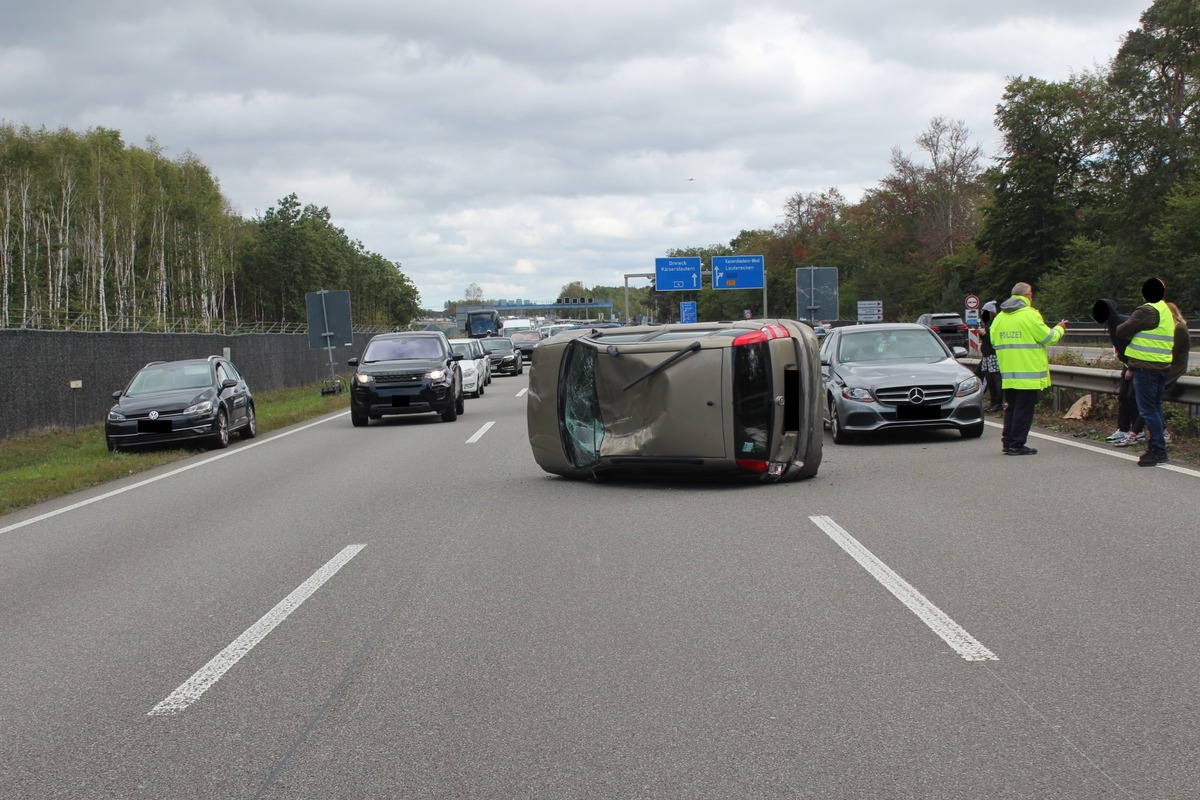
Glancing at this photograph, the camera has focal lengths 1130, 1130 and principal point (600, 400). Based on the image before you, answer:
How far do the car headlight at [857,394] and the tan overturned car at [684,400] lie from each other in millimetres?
3005

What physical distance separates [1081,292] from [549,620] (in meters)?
57.7

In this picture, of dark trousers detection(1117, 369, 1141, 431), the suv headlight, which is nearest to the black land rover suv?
the suv headlight

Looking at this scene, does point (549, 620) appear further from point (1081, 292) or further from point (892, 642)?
point (1081, 292)

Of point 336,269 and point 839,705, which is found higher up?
point 336,269

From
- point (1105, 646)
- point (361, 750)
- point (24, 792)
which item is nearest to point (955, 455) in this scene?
point (1105, 646)

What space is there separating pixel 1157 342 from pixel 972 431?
352cm

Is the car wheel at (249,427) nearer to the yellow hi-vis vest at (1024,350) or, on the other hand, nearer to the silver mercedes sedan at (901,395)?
the silver mercedes sedan at (901,395)

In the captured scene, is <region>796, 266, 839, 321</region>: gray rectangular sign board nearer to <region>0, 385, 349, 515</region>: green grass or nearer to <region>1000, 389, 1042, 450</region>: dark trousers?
<region>0, 385, 349, 515</region>: green grass

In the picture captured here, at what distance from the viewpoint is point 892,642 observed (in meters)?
5.32

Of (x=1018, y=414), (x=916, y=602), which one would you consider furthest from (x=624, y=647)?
(x=1018, y=414)

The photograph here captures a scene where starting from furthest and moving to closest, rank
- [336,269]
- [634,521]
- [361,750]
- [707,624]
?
[336,269] → [634,521] → [707,624] → [361,750]

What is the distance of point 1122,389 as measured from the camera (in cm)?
1247

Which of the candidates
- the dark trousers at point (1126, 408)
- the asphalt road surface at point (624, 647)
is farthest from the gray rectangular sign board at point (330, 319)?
the dark trousers at point (1126, 408)

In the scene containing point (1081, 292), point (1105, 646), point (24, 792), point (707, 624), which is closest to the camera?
point (24, 792)
